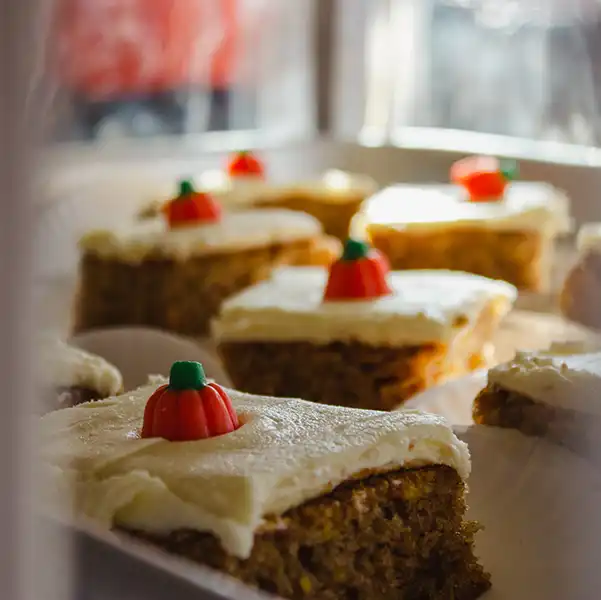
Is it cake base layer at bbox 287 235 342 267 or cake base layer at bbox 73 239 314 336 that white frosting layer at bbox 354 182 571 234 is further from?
cake base layer at bbox 73 239 314 336

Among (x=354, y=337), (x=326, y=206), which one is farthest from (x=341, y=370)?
(x=326, y=206)

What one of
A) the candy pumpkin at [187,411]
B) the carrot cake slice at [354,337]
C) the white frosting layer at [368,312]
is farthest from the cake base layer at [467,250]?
the candy pumpkin at [187,411]

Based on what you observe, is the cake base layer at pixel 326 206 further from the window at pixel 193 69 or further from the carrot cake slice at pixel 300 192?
the window at pixel 193 69

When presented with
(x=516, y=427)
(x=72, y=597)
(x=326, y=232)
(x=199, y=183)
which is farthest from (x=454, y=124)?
(x=72, y=597)

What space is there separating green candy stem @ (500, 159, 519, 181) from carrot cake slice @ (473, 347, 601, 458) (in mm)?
1306

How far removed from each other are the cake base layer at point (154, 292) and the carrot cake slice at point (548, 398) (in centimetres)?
126

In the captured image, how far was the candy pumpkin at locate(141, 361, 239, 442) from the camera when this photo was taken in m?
1.06

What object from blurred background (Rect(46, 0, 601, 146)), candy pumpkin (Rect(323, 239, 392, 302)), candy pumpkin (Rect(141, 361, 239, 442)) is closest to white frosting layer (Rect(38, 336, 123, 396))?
candy pumpkin (Rect(141, 361, 239, 442))

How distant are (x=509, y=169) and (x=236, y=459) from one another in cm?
198

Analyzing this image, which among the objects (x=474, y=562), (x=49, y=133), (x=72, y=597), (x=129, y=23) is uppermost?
(x=129, y=23)

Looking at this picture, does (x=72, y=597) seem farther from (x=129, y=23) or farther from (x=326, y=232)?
(x=129, y=23)

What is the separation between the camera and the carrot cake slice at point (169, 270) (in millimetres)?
2625

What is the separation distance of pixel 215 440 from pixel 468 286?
1171mm

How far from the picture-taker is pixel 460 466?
45.4 inches
